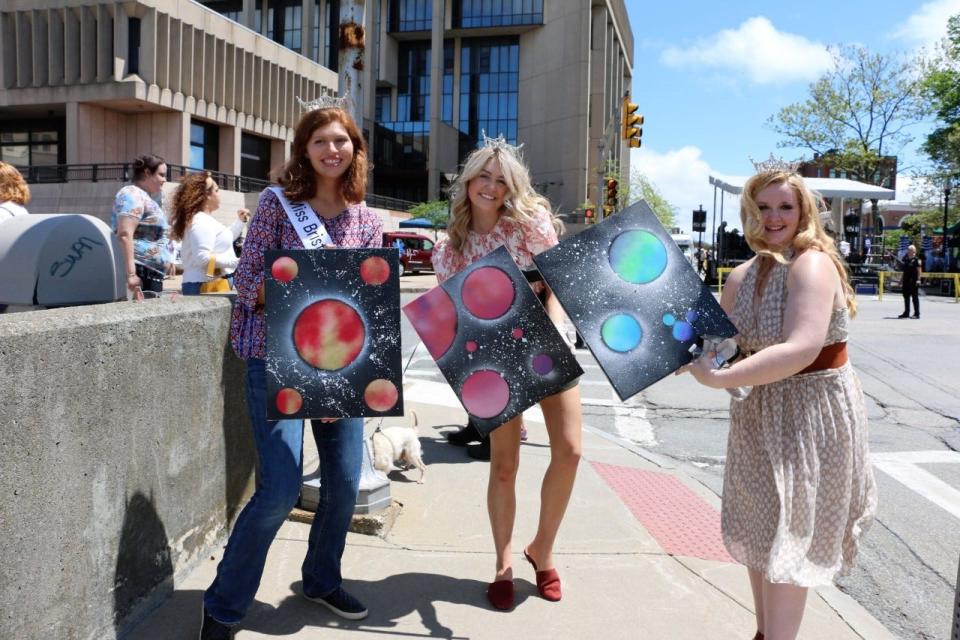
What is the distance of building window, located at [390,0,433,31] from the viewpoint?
6975 cm

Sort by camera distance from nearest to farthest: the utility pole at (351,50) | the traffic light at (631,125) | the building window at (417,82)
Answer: the utility pole at (351,50), the traffic light at (631,125), the building window at (417,82)

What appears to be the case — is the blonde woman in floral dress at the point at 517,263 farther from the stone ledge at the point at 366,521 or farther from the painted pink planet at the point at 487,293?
the stone ledge at the point at 366,521

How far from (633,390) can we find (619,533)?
1.87 metres

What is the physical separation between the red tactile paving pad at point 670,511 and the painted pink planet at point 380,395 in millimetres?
2012

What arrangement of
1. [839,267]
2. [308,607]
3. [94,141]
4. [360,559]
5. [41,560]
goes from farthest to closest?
[94,141] < [360,559] < [308,607] < [839,267] < [41,560]

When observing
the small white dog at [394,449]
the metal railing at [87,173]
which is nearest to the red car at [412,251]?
the metal railing at [87,173]

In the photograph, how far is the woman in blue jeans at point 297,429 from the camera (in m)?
2.77

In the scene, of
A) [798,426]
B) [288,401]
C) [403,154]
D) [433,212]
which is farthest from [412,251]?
[403,154]

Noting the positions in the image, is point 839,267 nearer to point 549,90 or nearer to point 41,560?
point 41,560

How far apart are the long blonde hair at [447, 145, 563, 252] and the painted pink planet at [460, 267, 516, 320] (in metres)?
0.42

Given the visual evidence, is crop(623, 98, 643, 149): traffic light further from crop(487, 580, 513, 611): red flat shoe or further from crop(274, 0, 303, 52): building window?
crop(274, 0, 303, 52): building window

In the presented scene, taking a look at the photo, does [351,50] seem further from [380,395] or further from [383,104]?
[383,104]

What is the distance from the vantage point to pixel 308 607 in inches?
125

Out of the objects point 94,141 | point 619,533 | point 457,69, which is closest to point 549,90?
point 457,69
